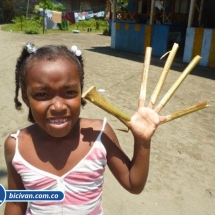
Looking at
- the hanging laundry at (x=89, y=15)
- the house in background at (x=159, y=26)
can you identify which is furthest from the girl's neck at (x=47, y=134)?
the hanging laundry at (x=89, y=15)

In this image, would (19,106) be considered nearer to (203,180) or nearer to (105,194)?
(105,194)

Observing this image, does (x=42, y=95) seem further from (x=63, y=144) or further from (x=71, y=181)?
(x=71, y=181)

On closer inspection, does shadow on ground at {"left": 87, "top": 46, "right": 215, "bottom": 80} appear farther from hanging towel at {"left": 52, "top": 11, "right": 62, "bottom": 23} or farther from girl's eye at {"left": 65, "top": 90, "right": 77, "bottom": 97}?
hanging towel at {"left": 52, "top": 11, "right": 62, "bottom": 23}

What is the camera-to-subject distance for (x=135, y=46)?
11367mm

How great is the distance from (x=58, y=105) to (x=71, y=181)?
340mm

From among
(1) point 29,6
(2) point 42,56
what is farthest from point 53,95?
(1) point 29,6

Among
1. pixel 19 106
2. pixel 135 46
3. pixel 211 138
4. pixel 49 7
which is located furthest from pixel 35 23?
pixel 19 106

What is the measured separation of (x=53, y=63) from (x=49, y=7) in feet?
75.1

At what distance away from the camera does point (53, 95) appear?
3.28ft

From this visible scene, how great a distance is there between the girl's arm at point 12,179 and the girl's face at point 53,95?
238 millimetres

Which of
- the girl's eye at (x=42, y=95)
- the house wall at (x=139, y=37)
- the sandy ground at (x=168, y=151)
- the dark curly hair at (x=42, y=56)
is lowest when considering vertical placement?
the sandy ground at (x=168, y=151)

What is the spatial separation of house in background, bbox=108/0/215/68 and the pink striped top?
8608 millimetres

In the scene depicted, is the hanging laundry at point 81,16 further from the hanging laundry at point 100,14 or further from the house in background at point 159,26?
the house in background at point 159,26

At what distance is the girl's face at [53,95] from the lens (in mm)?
993
